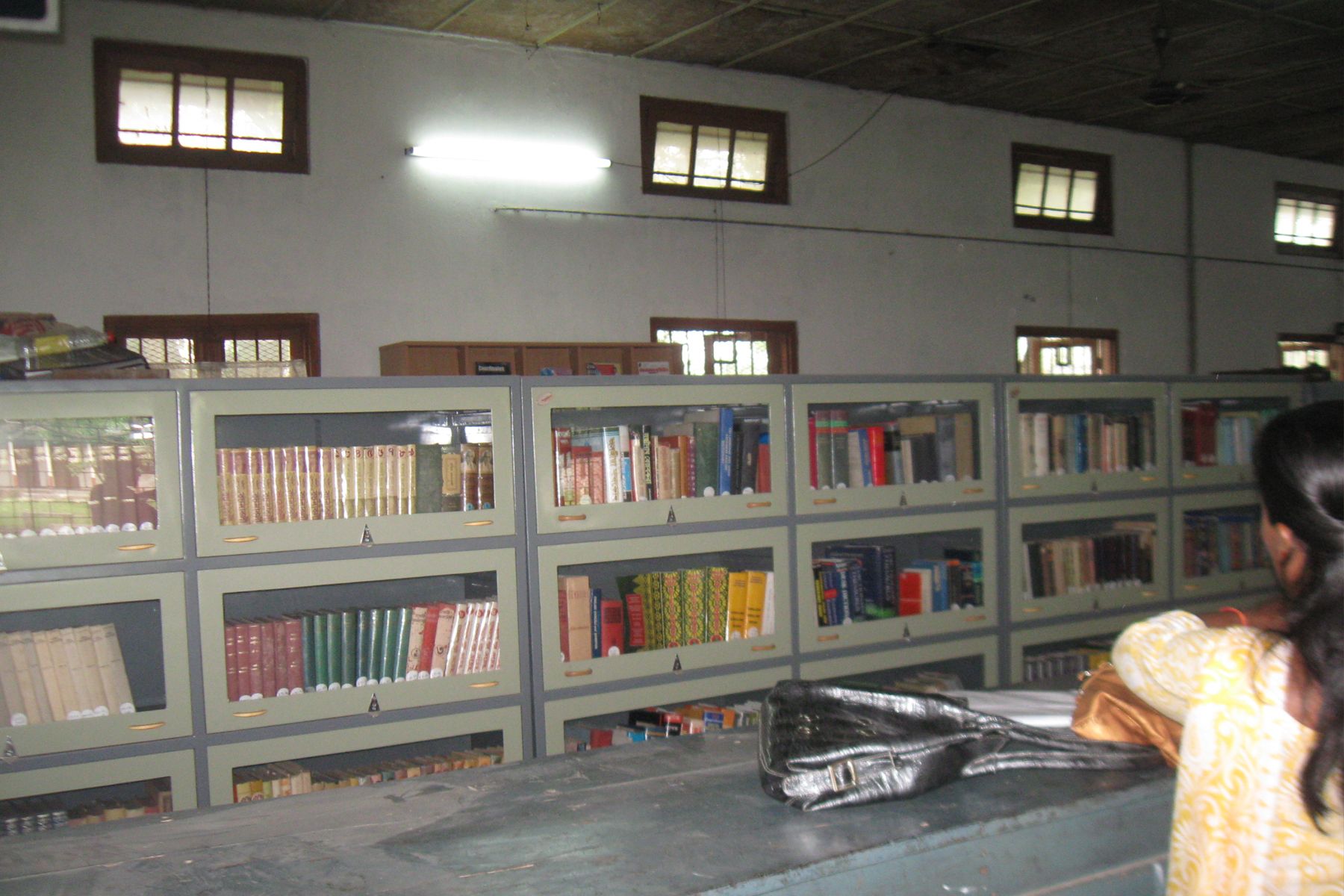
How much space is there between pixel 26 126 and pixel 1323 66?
26.2ft

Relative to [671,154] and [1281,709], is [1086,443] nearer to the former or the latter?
[671,154]

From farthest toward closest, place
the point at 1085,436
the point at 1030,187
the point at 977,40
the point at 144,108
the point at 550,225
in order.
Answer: the point at 1030,187
the point at 977,40
the point at 550,225
the point at 144,108
the point at 1085,436

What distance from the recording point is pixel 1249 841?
1.21 m

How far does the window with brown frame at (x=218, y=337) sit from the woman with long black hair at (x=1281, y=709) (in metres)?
4.61

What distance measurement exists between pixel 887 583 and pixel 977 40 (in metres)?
3.72

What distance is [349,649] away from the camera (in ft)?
10.8

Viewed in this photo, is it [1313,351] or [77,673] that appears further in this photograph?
[1313,351]

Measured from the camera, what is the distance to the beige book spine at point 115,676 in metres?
2.99

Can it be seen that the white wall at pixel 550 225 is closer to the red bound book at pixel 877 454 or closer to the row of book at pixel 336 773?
the red bound book at pixel 877 454

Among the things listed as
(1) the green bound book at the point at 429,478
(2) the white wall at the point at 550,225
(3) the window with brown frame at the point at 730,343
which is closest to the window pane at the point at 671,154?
(2) the white wall at the point at 550,225

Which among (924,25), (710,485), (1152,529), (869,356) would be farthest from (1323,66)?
(710,485)

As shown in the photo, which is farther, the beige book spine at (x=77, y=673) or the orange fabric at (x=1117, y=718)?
the beige book spine at (x=77, y=673)

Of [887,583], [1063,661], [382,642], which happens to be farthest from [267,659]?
[1063,661]

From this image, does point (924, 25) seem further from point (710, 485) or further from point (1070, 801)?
point (1070, 801)
